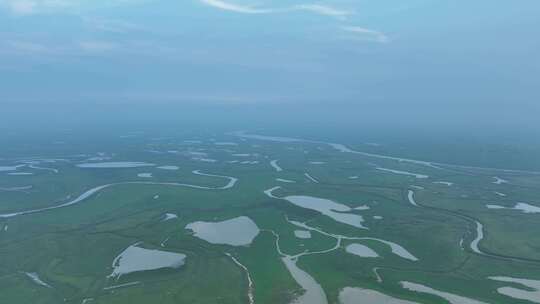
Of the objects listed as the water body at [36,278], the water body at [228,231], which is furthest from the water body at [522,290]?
the water body at [36,278]

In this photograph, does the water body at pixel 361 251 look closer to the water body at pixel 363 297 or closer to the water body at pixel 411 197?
the water body at pixel 363 297

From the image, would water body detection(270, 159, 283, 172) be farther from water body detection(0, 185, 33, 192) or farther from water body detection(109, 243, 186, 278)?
water body detection(109, 243, 186, 278)

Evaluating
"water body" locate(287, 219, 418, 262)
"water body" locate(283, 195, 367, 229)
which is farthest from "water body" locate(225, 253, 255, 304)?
"water body" locate(283, 195, 367, 229)

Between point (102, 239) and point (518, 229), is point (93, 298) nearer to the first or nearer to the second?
point (102, 239)

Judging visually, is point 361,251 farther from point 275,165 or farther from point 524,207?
point 275,165

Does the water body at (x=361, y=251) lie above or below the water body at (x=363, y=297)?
above

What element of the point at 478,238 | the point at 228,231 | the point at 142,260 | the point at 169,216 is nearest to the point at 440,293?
the point at 478,238
